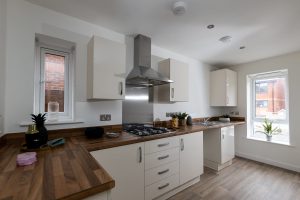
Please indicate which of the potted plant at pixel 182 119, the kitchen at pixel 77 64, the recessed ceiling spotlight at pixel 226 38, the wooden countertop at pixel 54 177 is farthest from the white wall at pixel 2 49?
the recessed ceiling spotlight at pixel 226 38

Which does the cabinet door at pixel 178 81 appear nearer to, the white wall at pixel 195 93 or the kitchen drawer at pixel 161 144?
the white wall at pixel 195 93

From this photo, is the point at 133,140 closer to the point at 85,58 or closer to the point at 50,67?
the point at 85,58

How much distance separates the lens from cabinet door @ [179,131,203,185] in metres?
2.05

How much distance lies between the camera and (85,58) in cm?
183

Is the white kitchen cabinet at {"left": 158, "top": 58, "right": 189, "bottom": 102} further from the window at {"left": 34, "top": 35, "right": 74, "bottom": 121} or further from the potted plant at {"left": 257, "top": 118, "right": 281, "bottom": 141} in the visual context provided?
the potted plant at {"left": 257, "top": 118, "right": 281, "bottom": 141}

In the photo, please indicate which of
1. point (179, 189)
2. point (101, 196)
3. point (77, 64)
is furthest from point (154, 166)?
point (77, 64)

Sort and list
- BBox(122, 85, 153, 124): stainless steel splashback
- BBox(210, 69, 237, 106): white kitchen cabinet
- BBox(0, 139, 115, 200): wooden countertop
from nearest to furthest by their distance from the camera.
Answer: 1. BBox(0, 139, 115, 200): wooden countertop
2. BBox(122, 85, 153, 124): stainless steel splashback
3. BBox(210, 69, 237, 106): white kitchen cabinet

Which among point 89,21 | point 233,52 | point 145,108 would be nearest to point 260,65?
→ point 233,52

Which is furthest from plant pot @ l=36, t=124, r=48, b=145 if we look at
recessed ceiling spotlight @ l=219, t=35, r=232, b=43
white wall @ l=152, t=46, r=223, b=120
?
recessed ceiling spotlight @ l=219, t=35, r=232, b=43

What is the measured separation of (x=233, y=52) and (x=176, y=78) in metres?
1.33

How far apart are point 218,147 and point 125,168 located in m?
1.97

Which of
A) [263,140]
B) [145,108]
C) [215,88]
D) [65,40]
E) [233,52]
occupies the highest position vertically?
[233,52]

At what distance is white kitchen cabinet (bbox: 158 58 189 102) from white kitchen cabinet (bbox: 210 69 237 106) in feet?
3.99

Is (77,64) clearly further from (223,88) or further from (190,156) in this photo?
(223,88)
